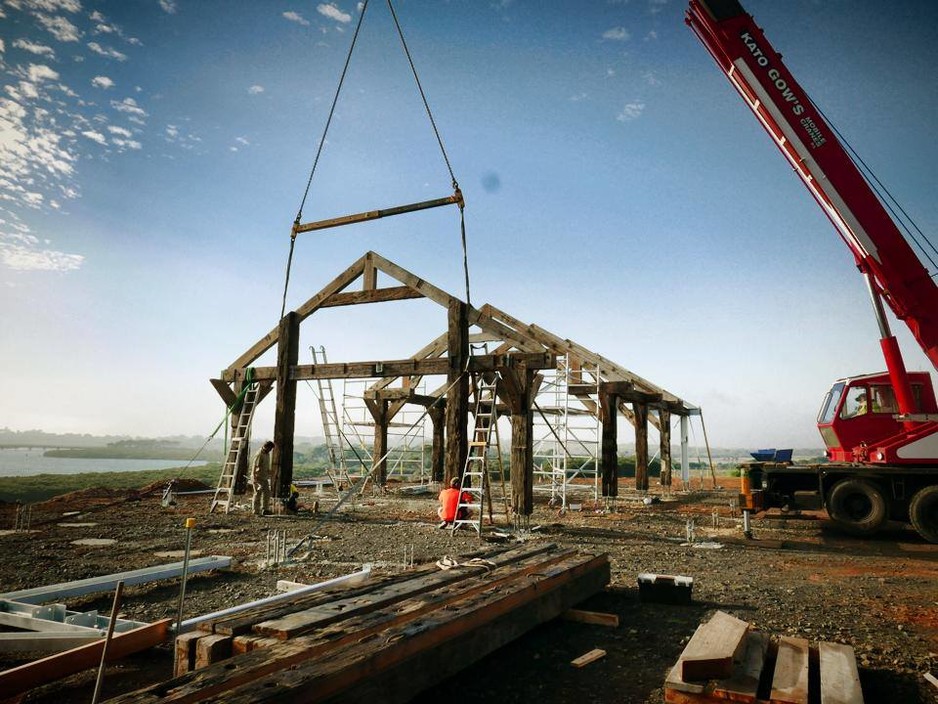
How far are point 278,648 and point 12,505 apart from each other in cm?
1643

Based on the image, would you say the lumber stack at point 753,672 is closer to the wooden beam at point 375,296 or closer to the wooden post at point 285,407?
the wooden beam at point 375,296

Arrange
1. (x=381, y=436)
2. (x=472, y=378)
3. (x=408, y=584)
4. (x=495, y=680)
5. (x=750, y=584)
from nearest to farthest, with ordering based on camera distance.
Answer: (x=495, y=680), (x=408, y=584), (x=750, y=584), (x=472, y=378), (x=381, y=436)

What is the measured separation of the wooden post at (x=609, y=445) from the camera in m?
17.7

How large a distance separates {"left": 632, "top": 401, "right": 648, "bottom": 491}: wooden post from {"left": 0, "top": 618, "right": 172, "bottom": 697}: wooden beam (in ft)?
61.8

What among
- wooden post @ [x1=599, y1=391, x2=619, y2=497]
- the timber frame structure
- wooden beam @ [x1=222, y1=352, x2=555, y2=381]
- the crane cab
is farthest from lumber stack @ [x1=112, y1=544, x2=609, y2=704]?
wooden post @ [x1=599, y1=391, x2=619, y2=497]

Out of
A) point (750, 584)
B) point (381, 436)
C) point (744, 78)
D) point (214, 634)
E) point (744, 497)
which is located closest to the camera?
point (214, 634)

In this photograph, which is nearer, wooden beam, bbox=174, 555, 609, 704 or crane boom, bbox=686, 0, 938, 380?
wooden beam, bbox=174, 555, 609, 704

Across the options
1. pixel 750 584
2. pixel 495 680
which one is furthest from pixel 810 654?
pixel 750 584

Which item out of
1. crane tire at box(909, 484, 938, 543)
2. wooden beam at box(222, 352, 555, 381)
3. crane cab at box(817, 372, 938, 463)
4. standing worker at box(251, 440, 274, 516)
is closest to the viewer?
crane tire at box(909, 484, 938, 543)

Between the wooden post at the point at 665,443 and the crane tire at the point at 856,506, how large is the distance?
44.9ft

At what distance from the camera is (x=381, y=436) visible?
21.3m

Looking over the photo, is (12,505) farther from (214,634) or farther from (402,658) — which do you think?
(402,658)

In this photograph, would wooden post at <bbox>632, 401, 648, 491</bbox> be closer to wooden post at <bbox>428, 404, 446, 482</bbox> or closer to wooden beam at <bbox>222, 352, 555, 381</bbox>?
wooden post at <bbox>428, 404, 446, 482</bbox>

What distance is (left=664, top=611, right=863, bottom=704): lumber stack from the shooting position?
3438 mm
